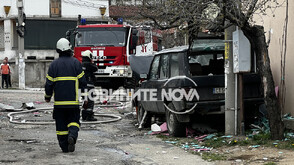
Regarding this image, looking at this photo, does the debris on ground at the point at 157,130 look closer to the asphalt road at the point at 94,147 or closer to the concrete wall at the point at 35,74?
the asphalt road at the point at 94,147

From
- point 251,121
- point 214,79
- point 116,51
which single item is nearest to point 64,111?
point 214,79

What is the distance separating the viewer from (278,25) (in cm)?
1177

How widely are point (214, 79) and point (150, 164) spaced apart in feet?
10.3

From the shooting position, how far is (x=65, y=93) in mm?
9070

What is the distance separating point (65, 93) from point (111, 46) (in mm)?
14796

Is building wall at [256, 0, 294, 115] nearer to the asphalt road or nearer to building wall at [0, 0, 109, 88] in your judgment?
the asphalt road

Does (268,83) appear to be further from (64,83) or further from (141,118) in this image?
(141,118)

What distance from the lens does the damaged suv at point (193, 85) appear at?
33.9 feet

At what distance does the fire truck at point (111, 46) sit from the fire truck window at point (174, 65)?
1206 cm

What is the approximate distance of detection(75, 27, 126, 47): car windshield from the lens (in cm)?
2350

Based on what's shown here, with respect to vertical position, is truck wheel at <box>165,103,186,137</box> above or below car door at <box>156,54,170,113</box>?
below

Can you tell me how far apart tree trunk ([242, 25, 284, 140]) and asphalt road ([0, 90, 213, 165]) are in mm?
1566

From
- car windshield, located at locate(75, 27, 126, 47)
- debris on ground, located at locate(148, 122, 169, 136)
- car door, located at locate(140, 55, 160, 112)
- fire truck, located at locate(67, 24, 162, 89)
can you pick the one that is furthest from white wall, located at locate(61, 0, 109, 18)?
debris on ground, located at locate(148, 122, 169, 136)

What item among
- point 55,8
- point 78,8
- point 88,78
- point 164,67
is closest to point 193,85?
point 164,67
